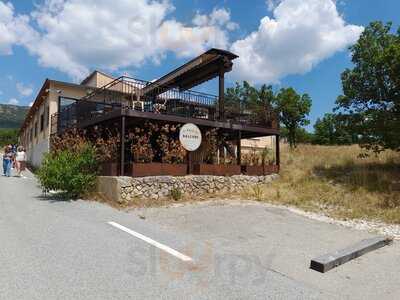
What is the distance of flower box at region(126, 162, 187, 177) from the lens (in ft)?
37.6

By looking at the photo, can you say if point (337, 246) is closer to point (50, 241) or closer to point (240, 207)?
point (240, 207)

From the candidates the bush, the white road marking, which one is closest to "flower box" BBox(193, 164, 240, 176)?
the bush

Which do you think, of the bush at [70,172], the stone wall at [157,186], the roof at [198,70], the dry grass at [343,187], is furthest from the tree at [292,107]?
the bush at [70,172]

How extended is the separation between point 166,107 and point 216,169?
3.03 m

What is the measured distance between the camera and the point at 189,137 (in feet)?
41.8

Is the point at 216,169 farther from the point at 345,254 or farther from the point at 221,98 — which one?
the point at 345,254

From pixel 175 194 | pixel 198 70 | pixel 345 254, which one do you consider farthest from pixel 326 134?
pixel 345 254

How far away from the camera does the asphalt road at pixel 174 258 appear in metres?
4.29

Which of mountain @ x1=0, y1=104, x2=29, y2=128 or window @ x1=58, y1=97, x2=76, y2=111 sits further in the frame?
mountain @ x1=0, y1=104, x2=29, y2=128

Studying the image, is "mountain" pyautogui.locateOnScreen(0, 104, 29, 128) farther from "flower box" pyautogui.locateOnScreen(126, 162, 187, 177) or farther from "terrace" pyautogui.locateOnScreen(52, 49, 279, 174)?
"flower box" pyautogui.locateOnScreen(126, 162, 187, 177)

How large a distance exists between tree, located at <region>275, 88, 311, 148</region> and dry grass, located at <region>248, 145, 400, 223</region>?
13.0 m

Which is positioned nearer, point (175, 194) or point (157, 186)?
point (157, 186)

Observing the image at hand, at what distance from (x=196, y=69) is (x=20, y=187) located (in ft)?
28.8

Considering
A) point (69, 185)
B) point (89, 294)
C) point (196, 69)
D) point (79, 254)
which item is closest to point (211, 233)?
point (79, 254)
